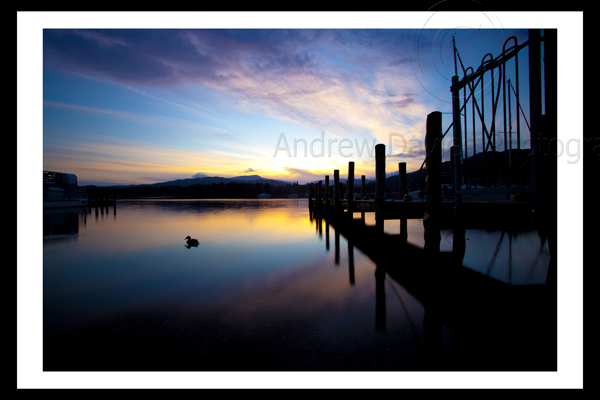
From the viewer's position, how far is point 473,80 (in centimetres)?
613

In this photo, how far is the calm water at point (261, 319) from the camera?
284 cm

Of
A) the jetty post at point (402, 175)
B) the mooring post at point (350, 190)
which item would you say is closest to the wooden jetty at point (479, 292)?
the mooring post at point (350, 190)

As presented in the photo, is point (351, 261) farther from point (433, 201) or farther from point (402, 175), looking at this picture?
point (402, 175)

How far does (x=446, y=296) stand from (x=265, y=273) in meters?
4.27

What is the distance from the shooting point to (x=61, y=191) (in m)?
39.1

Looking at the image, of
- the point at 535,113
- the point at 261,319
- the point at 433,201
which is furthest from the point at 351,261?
the point at 535,113

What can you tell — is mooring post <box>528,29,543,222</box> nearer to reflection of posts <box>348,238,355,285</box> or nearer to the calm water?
the calm water

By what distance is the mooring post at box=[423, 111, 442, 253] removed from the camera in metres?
5.20

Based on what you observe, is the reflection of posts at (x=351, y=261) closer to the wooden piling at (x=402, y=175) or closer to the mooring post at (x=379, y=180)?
the mooring post at (x=379, y=180)

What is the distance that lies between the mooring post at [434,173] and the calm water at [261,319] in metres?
1.42

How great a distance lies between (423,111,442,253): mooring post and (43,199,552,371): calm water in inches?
55.9

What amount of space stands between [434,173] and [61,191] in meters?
51.8

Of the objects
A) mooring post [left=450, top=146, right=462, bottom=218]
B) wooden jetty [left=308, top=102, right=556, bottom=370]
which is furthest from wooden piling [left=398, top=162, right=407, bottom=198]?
mooring post [left=450, top=146, right=462, bottom=218]
